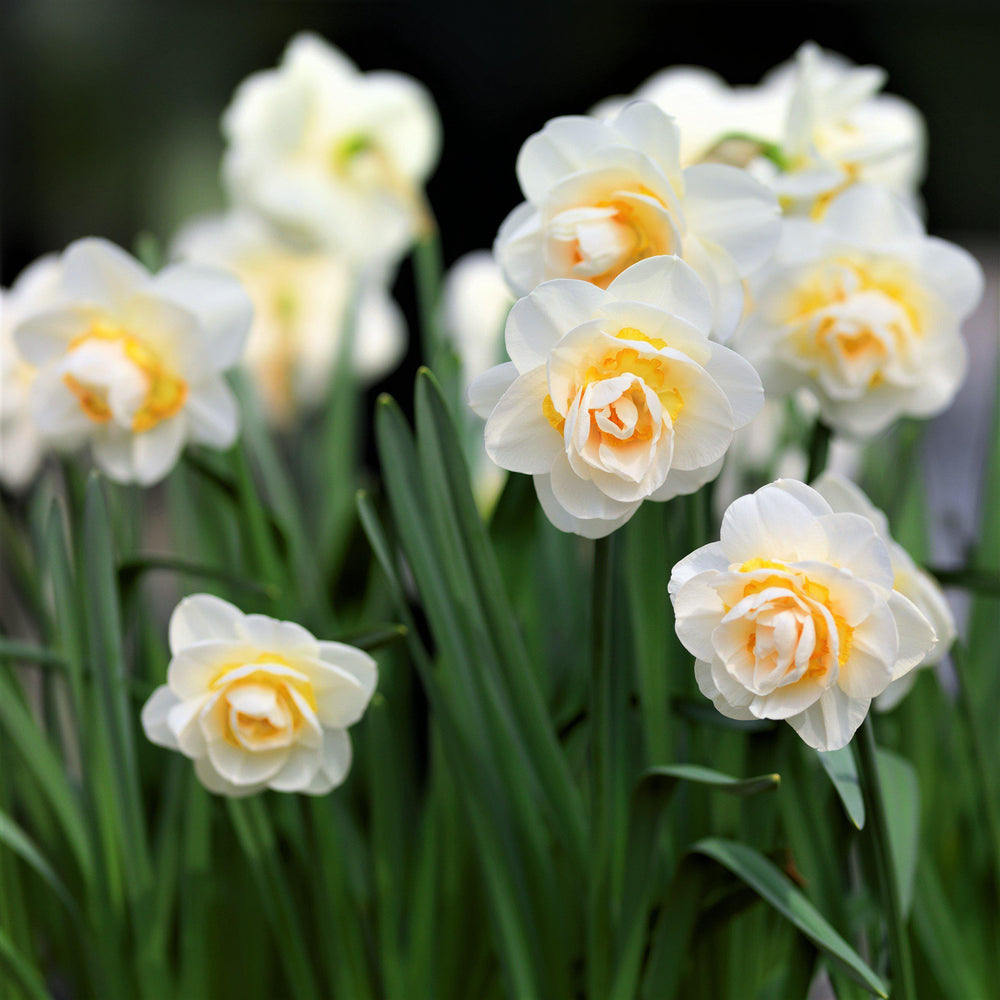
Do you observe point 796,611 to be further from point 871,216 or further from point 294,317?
point 294,317

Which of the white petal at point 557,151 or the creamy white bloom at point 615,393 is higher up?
the white petal at point 557,151

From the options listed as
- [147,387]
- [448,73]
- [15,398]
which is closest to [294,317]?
[15,398]

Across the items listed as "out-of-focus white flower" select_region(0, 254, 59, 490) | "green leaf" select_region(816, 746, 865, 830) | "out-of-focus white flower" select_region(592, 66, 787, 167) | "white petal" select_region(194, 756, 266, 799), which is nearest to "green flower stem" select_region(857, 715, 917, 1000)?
"green leaf" select_region(816, 746, 865, 830)

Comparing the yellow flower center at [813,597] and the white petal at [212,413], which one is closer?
the yellow flower center at [813,597]

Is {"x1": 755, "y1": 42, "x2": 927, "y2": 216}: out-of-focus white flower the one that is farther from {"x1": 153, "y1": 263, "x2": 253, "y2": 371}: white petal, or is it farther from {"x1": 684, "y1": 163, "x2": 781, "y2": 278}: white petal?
{"x1": 153, "y1": 263, "x2": 253, "y2": 371}: white petal

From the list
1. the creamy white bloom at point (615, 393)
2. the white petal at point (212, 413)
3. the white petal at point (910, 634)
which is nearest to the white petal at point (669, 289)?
the creamy white bloom at point (615, 393)

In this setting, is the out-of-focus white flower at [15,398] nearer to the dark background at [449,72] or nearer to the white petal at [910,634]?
the white petal at [910,634]
